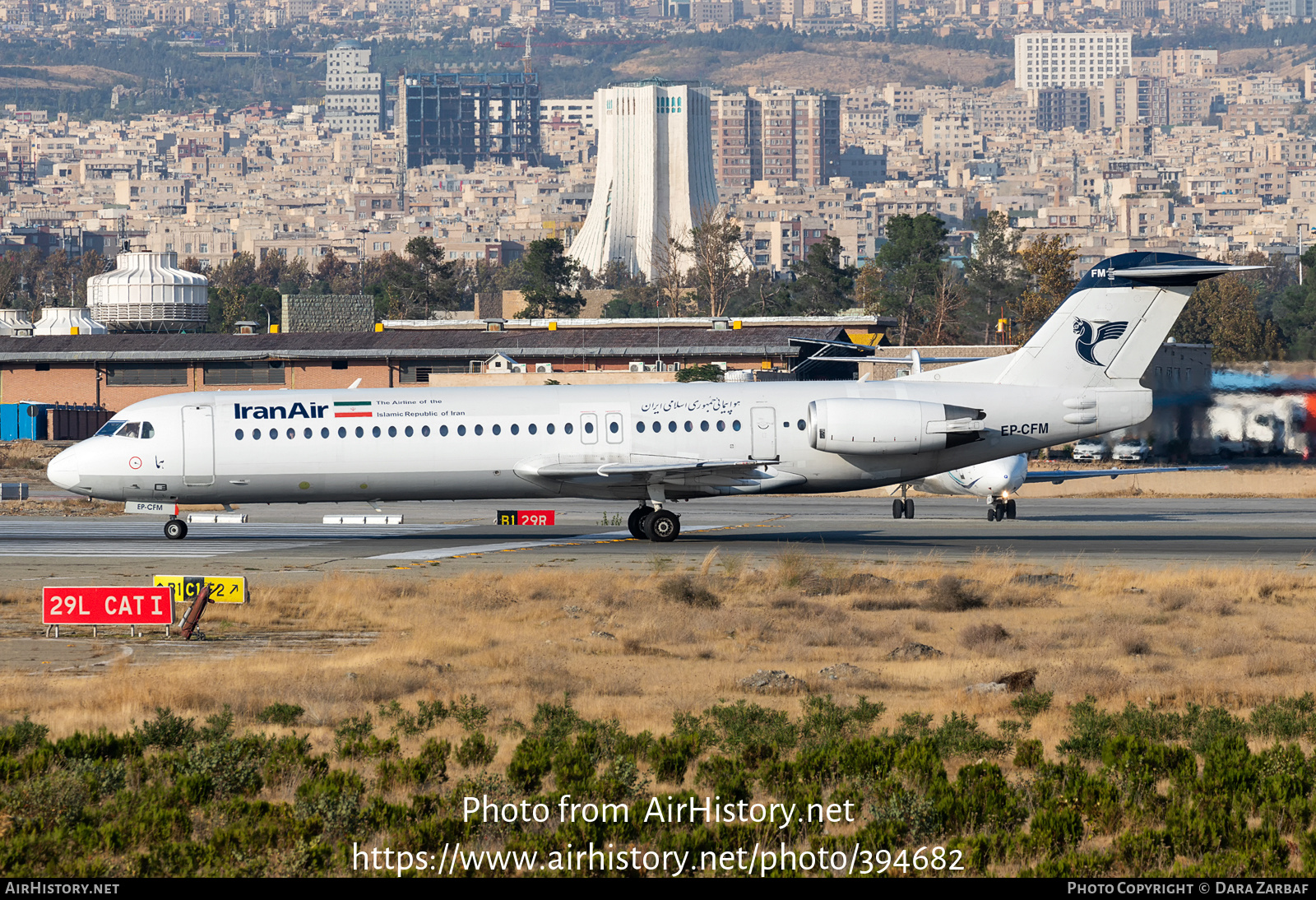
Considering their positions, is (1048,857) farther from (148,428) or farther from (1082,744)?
(148,428)

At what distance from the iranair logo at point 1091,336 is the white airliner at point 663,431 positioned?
3 centimetres

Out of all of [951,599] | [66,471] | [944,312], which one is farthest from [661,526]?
[944,312]

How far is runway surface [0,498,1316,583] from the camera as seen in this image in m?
37.0

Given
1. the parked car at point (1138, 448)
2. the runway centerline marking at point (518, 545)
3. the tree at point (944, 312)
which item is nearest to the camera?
the runway centerline marking at point (518, 545)

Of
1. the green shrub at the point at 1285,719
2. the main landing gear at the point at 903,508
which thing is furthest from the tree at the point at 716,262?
the green shrub at the point at 1285,719

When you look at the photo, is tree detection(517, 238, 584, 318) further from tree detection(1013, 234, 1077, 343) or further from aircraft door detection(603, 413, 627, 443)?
aircraft door detection(603, 413, 627, 443)

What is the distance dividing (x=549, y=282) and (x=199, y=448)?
138556mm

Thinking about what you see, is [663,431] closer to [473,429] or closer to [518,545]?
[473,429]

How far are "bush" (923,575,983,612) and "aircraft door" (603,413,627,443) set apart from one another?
34.1 feet

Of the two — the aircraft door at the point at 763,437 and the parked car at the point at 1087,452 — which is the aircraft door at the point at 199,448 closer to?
the aircraft door at the point at 763,437

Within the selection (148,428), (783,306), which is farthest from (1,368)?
(783,306)

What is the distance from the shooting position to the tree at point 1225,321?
11956 cm

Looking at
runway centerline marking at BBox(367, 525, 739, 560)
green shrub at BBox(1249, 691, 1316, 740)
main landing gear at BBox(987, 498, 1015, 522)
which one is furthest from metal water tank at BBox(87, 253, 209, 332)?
green shrub at BBox(1249, 691, 1316, 740)

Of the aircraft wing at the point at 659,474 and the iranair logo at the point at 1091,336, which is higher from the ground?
the iranair logo at the point at 1091,336
